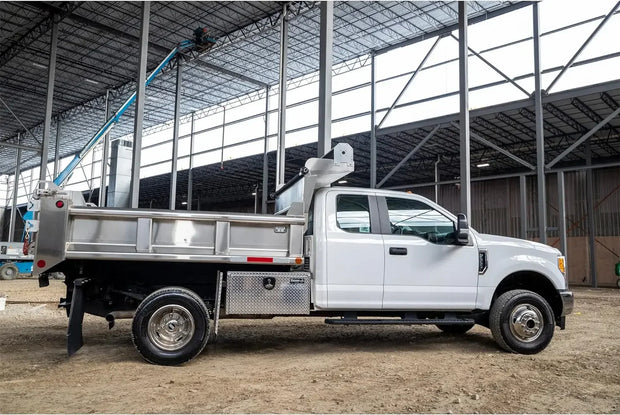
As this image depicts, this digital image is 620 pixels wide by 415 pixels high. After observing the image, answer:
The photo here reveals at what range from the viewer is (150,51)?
22984mm

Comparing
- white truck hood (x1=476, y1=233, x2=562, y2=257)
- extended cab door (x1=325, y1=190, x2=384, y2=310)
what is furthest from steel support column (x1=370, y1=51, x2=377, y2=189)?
extended cab door (x1=325, y1=190, x2=384, y2=310)

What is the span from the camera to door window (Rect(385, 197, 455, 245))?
5.98 metres

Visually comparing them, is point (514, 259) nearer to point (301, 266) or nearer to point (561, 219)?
point (301, 266)

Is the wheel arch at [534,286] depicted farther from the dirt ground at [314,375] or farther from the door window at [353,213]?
the door window at [353,213]

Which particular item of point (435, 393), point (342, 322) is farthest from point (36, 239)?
point (435, 393)

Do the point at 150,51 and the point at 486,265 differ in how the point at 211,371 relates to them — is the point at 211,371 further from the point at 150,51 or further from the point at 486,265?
the point at 150,51

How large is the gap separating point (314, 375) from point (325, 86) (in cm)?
649

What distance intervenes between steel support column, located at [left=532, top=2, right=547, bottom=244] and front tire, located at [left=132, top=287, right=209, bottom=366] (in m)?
12.3

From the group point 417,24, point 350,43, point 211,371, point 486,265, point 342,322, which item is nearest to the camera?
point 211,371

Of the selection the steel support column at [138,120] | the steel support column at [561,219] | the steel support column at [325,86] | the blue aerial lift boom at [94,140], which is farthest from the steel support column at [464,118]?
the blue aerial lift boom at [94,140]

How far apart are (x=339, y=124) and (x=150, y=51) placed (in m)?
9.75

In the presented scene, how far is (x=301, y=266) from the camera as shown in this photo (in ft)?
18.8

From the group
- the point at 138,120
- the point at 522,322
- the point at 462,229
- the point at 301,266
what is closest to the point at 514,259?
the point at 522,322

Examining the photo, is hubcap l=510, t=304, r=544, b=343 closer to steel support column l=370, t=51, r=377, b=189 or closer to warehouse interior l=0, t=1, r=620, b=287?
warehouse interior l=0, t=1, r=620, b=287
